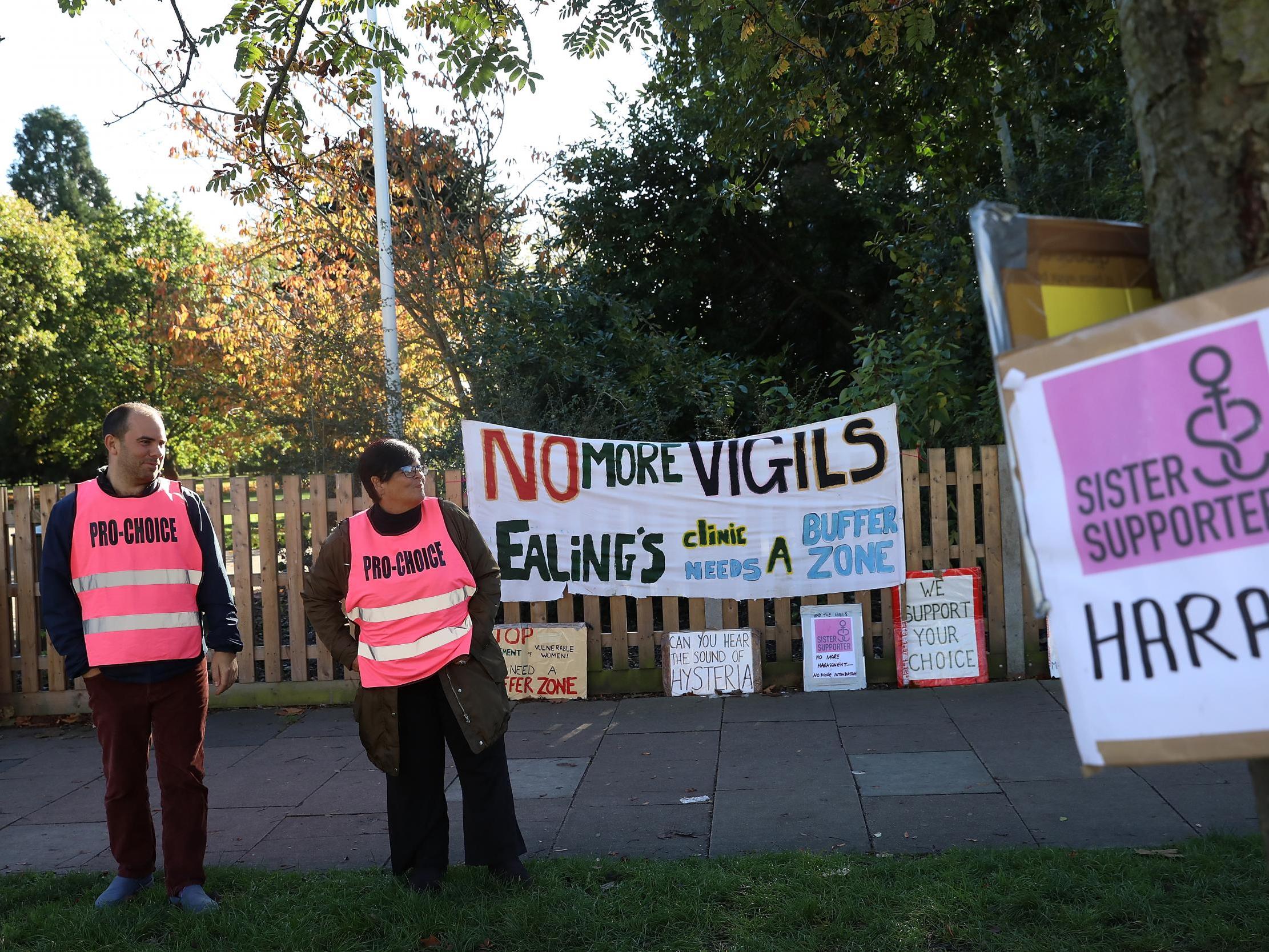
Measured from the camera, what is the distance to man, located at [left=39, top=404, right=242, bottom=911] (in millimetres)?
4543

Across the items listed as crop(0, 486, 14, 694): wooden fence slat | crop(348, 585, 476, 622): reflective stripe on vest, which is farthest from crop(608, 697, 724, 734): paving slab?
crop(0, 486, 14, 694): wooden fence slat

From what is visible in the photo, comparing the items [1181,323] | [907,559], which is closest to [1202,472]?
[1181,323]

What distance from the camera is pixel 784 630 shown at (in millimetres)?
8164

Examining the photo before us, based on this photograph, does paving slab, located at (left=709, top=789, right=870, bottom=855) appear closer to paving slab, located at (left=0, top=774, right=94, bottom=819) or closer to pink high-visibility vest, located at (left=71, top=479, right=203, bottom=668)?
pink high-visibility vest, located at (left=71, top=479, right=203, bottom=668)

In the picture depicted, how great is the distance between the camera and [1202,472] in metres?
1.92

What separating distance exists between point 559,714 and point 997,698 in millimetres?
2918

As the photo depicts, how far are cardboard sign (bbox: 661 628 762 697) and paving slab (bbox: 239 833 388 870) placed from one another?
3.04 m

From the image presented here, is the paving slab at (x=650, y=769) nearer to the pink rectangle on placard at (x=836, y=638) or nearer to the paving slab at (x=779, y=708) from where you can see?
the paving slab at (x=779, y=708)

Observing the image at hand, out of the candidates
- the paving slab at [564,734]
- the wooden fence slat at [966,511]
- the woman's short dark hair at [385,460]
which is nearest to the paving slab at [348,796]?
the paving slab at [564,734]

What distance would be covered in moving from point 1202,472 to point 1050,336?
1.23ft

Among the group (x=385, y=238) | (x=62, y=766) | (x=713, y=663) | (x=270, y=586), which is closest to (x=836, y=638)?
(x=713, y=663)

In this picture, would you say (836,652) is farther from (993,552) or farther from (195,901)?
(195,901)

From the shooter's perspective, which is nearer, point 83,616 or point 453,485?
point 83,616

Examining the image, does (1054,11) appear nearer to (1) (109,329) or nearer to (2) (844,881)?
(2) (844,881)
